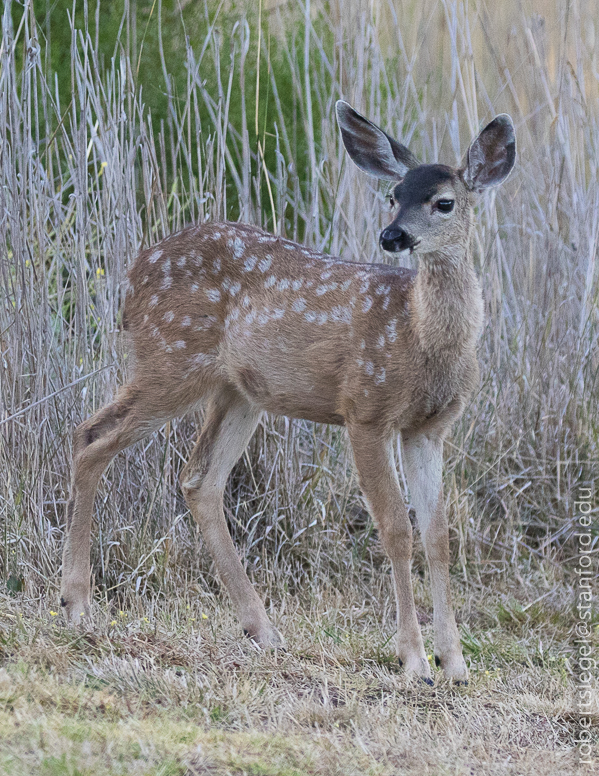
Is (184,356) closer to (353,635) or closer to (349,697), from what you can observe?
(353,635)

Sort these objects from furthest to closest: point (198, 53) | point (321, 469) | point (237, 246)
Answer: point (198, 53)
point (321, 469)
point (237, 246)

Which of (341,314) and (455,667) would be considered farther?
(341,314)

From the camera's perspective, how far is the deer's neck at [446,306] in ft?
13.1

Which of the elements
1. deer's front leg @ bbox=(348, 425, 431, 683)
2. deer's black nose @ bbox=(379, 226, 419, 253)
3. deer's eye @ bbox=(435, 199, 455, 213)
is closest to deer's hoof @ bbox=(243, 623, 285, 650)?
deer's front leg @ bbox=(348, 425, 431, 683)

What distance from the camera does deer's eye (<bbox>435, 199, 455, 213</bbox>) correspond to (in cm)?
392

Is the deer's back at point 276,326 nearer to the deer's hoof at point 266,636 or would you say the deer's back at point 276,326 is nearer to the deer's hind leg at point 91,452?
the deer's hind leg at point 91,452

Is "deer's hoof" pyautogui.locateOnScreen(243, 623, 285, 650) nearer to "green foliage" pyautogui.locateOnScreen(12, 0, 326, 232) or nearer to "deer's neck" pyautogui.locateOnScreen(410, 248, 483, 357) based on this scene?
"deer's neck" pyautogui.locateOnScreen(410, 248, 483, 357)

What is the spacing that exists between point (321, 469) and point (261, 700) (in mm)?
1907

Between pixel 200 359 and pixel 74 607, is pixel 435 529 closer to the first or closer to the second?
pixel 200 359

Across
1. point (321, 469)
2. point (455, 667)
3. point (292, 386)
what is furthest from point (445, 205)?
point (455, 667)

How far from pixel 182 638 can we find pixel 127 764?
129 cm

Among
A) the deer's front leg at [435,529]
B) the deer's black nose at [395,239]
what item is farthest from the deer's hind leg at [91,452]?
the deer's black nose at [395,239]

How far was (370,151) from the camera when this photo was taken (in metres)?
4.24

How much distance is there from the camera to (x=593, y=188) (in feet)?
18.3
